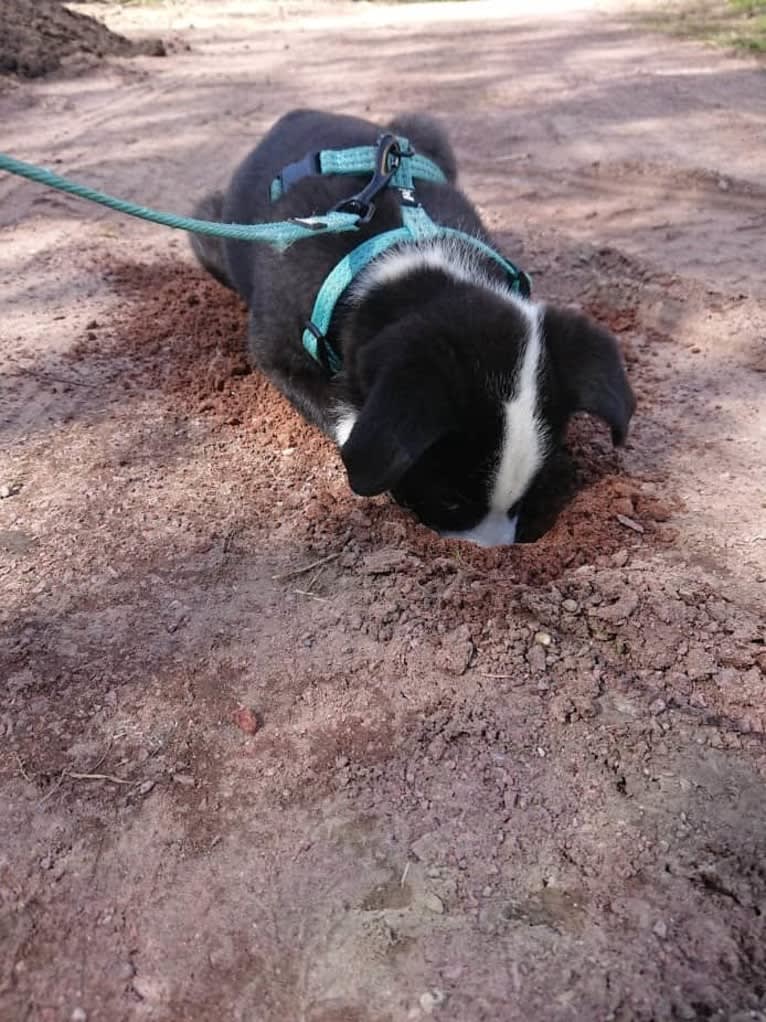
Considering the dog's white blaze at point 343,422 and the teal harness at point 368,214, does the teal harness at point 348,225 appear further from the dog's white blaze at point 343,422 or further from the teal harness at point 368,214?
the dog's white blaze at point 343,422

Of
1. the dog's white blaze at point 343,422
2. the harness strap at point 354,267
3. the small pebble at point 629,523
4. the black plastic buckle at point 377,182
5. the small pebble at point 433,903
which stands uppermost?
the black plastic buckle at point 377,182

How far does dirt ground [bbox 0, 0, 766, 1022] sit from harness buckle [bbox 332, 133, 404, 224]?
2.64 ft

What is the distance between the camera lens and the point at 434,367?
2.41 m

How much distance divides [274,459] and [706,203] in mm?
3484

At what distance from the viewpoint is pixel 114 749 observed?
2.03 metres

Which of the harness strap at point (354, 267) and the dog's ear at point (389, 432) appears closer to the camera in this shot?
the dog's ear at point (389, 432)

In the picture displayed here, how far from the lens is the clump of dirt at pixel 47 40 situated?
8125 millimetres

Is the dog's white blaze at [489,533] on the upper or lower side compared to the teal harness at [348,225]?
lower

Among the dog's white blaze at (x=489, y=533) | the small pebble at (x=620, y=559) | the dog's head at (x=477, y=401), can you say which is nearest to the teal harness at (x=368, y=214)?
the dog's head at (x=477, y=401)

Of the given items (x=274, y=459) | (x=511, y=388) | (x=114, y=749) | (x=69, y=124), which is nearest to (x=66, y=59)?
(x=69, y=124)

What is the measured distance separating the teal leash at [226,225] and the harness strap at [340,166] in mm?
306

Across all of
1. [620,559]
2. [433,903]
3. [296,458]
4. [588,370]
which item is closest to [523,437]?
[588,370]

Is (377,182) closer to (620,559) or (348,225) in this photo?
(348,225)

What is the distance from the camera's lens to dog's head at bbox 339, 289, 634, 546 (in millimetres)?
2291
